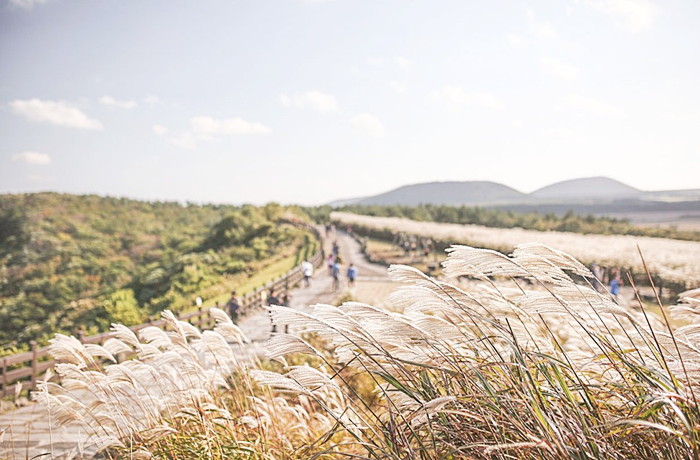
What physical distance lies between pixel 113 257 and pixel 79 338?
59.0m

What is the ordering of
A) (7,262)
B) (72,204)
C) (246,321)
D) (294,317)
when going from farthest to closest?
(72,204) → (7,262) → (246,321) → (294,317)

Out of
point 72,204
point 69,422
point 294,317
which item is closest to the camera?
point 294,317

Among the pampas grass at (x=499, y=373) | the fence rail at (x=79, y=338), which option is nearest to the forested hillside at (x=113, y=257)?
the fence rail at (x=79, y=338)

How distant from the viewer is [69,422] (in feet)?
9.45

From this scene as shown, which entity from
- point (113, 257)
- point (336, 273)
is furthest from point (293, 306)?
point (113, 257)

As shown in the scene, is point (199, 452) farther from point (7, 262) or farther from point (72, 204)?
point (72, 204)

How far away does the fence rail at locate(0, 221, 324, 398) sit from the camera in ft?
32.3

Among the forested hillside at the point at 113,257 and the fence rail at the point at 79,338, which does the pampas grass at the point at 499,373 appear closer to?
the fence rail at the point at 79,338

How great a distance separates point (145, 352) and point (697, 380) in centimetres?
347

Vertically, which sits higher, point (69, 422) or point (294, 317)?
point (294, 317)

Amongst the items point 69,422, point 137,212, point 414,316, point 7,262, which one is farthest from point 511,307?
point 137,212

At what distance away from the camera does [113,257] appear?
62.1 meters

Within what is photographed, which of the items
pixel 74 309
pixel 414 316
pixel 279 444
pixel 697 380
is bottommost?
pixel 74 309

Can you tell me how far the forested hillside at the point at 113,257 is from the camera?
3055 cm
